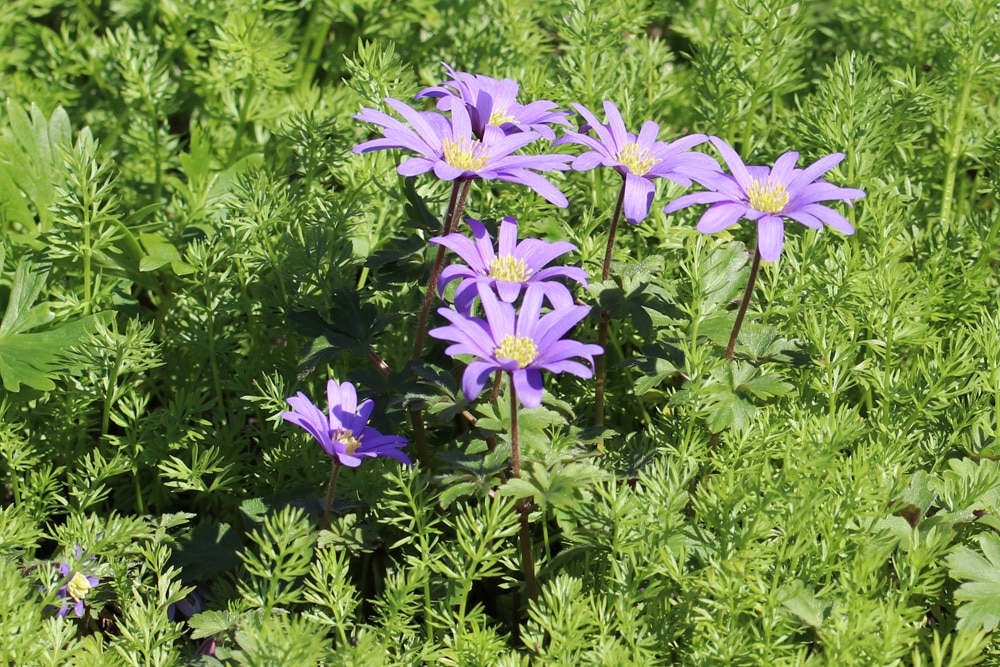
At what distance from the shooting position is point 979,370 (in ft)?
8.31

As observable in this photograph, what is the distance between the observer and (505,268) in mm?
2059

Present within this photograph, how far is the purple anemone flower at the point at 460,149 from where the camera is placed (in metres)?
1.97

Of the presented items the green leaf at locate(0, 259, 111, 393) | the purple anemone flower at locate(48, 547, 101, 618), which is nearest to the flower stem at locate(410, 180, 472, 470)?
the purple anemone flower at locate(48, 547, 101, 618)

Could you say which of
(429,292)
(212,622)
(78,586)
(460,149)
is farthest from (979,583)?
(78,586)

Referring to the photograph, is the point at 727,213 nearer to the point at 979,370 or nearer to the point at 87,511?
the point at 979,370

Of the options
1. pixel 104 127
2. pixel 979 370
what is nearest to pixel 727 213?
pixel 979 370

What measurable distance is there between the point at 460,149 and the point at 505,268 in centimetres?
26

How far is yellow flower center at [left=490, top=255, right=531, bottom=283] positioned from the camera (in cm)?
205

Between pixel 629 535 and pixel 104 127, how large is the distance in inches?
102

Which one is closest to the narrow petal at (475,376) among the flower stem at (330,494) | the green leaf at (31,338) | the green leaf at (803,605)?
the flower stem at (330,494)

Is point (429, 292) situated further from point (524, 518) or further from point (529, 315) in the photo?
point (524, 518)

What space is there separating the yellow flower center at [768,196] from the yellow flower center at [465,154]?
0.56 m

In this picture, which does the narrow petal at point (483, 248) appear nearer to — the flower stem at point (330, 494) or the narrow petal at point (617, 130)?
the narrow petal at point (617, 130)

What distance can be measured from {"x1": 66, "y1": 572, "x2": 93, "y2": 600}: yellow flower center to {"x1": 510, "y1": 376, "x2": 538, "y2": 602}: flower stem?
0.94m
